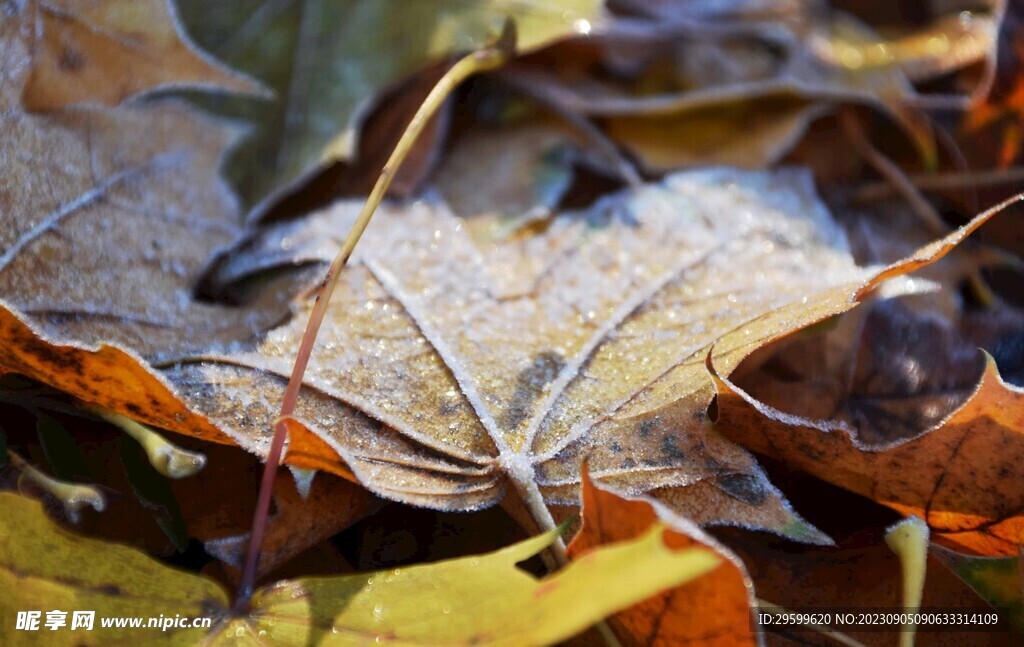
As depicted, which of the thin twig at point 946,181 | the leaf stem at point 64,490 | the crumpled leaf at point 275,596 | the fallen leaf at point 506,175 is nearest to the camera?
the crumpled leaf at point 275,596

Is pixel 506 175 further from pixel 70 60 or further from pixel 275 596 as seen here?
pixel 275 596

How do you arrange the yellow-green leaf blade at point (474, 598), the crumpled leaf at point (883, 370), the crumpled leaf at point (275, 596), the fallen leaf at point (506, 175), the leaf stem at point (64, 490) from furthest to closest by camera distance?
1. the fallen leaf at point (506, 175)
2. the crumpled leaf at point (883, 370)
3. the leaf stem at point (64, 490)
4. the crumpled leaf at point (275, 596)
5. the yellow-green leaf blade at point (474, 598)

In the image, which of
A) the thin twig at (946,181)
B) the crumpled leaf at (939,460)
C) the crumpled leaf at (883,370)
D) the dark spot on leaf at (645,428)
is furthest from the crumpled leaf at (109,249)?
the thin twig at (946,181)

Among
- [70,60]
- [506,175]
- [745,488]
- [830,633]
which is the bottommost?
[830,633]

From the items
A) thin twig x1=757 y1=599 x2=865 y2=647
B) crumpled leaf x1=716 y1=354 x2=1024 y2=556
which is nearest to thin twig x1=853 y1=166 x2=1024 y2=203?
crumpled leaf x1=716 y1=354 x2=1024 y2=556

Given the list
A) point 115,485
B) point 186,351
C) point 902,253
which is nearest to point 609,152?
point 902,253

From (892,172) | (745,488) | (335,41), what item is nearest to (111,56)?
(335,41)

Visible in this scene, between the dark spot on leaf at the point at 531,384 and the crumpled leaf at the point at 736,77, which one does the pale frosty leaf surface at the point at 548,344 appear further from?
the crumpled leaf at the point at 736,77
